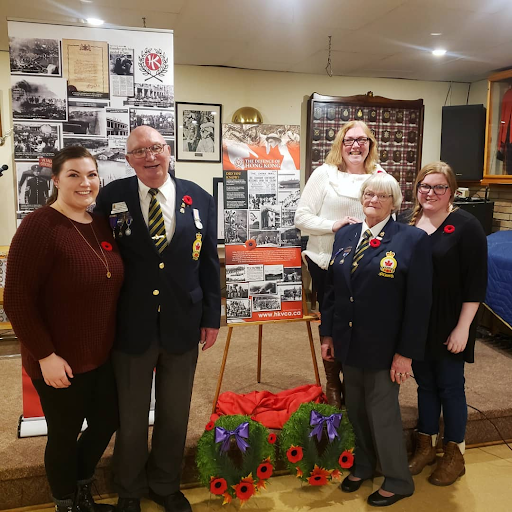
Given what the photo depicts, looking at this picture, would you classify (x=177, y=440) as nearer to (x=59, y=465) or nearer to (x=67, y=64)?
(x=59, y=465)

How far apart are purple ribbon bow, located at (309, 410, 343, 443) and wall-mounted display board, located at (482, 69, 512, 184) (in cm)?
Result: 354

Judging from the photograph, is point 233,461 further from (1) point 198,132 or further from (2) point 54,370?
(1) point 198,132

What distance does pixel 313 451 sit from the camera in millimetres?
2236

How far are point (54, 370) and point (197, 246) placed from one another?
2.23 ft

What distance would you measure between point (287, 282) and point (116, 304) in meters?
1.07

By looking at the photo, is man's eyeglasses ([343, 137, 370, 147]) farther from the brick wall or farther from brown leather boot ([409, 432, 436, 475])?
the brick wall

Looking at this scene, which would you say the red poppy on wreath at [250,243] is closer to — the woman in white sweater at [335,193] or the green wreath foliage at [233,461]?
the woman in white sweater at [335,193]

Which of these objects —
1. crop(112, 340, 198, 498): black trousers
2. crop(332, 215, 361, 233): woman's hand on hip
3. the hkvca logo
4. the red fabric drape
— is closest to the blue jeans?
the red fabric drape

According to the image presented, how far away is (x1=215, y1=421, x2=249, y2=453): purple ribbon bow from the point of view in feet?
7.09

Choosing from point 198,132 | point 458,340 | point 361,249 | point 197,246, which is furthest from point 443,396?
point 198,132

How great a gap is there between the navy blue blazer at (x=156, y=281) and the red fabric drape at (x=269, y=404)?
0.79 metres

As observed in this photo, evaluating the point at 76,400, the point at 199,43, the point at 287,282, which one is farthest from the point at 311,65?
the point at 76,400

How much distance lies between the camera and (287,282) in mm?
2633

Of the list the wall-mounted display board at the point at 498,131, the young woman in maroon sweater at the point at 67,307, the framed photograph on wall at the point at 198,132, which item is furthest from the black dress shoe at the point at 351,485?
the wall-mounted display board at the point at 498,131
